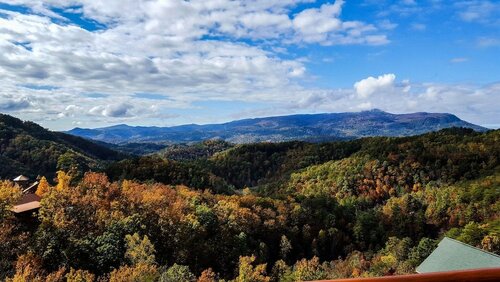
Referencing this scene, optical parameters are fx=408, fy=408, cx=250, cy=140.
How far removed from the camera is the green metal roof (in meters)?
39.4

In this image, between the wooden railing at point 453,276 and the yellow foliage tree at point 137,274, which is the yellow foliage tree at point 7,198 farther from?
the wooden railing at point 453,276

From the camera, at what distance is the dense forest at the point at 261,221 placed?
164 ft

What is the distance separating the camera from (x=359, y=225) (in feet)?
364

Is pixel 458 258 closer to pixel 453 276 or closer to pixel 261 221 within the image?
pixel 453 276

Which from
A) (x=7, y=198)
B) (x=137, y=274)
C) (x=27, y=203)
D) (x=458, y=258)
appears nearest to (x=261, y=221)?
(x=27, y=203)

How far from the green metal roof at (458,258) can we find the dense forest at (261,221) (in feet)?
69.8

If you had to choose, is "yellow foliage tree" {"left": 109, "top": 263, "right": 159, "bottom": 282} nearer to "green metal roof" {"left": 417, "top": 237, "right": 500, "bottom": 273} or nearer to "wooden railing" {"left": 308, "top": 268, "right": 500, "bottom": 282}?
"green metal roof" {"left": 417, "top": 237, "right": 500, "bottom": 273}

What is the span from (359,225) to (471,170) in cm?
7116

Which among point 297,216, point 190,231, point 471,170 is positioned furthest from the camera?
point 471,170

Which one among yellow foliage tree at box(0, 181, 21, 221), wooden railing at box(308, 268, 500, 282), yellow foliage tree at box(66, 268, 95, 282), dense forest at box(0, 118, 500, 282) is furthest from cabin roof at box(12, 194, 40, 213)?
wooden railing at box(308, 268, 500, 282)

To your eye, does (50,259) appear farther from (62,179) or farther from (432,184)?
(432,184)

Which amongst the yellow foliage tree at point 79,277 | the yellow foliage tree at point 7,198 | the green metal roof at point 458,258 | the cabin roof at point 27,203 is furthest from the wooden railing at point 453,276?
the cabin roof at point 27,203

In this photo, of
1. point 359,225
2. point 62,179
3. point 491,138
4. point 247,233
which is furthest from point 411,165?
point 62,179

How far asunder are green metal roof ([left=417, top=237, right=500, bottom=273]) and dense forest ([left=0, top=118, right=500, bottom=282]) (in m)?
21.3
